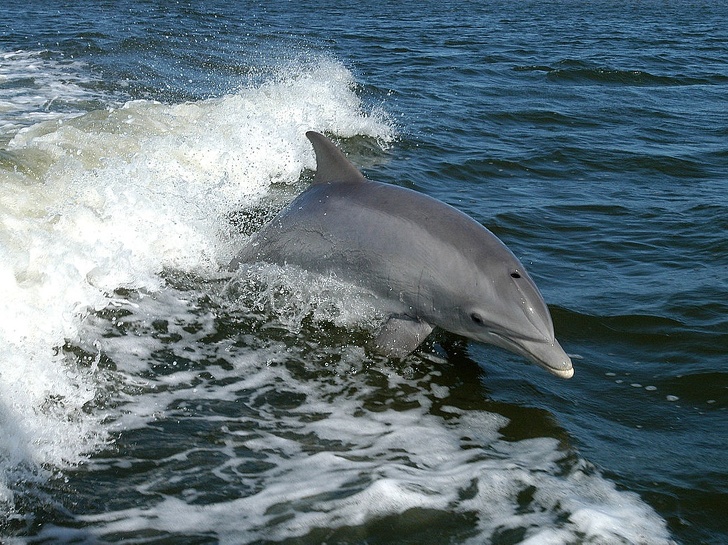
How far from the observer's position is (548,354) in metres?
5.79

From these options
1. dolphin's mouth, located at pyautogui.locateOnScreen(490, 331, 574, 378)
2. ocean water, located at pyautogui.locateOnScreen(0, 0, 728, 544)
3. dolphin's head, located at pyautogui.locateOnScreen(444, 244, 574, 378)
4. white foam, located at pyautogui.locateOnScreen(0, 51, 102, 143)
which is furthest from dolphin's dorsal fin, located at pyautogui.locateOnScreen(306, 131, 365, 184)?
white foam, located at pyautogui.locateOnScreen(0, 51, 102, 143)

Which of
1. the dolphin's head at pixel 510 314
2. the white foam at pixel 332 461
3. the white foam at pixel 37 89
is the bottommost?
the white foam at pixel 332 461

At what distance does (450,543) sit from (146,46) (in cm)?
2050

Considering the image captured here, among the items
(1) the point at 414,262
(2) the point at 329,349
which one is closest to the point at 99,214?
(2) the point at 329,349

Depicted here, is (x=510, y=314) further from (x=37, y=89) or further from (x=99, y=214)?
(x=37, y=89)

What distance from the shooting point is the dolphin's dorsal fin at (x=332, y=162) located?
277 inches

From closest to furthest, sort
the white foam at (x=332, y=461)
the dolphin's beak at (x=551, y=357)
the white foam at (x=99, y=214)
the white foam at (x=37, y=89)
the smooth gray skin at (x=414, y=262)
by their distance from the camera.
A: the white foam at (x=332, y=461), the white foam at (x=99, y=214), the dolphin's beak at (x=551, y=357), the smooth gray skin at (x=414, y=262), the white foam at (x=37, y=89)

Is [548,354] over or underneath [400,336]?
over

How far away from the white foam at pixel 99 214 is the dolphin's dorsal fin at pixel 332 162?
154cm

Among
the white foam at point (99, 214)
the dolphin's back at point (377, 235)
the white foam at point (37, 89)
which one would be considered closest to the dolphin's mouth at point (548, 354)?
the dolphin's back at point (377, 235)

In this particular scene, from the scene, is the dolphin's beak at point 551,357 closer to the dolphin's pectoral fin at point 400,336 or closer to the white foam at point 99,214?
the dolphin's pectoral fin at point 400,336

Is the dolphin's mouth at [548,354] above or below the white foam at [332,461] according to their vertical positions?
above

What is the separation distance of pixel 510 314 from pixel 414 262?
90 centimetres

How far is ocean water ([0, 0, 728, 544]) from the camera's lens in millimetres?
4551
